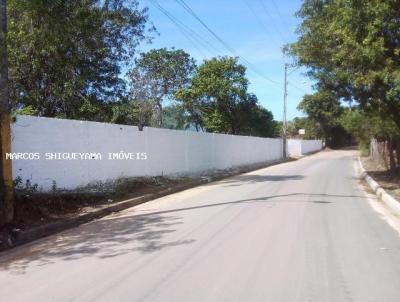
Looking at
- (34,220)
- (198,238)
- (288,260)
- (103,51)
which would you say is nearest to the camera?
(288,260)

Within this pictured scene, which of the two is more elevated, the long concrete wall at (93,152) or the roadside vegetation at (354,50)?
the roadside vegetation at (354,50)

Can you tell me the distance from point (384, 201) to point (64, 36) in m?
10.2

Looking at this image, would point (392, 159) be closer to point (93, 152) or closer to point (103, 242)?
point (93, 152)

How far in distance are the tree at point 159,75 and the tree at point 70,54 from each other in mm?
11247

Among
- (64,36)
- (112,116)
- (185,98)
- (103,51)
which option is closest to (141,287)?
(64,36)

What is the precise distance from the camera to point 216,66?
45.3 metres

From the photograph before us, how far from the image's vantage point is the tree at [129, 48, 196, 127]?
34.1 metres

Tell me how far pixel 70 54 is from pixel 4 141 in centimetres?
684

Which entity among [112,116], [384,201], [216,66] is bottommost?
[384,201]

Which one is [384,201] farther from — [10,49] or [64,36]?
[10,49]

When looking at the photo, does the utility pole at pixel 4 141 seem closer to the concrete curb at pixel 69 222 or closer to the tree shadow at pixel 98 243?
the concrete curb at pixel 69 222

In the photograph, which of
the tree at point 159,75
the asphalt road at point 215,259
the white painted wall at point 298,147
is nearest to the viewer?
the asphalt road at point 215,259

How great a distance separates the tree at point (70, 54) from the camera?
1286 cm

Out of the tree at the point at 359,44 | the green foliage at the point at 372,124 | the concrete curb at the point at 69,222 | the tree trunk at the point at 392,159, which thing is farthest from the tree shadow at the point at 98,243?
the tree trunk at the point at 392,159
